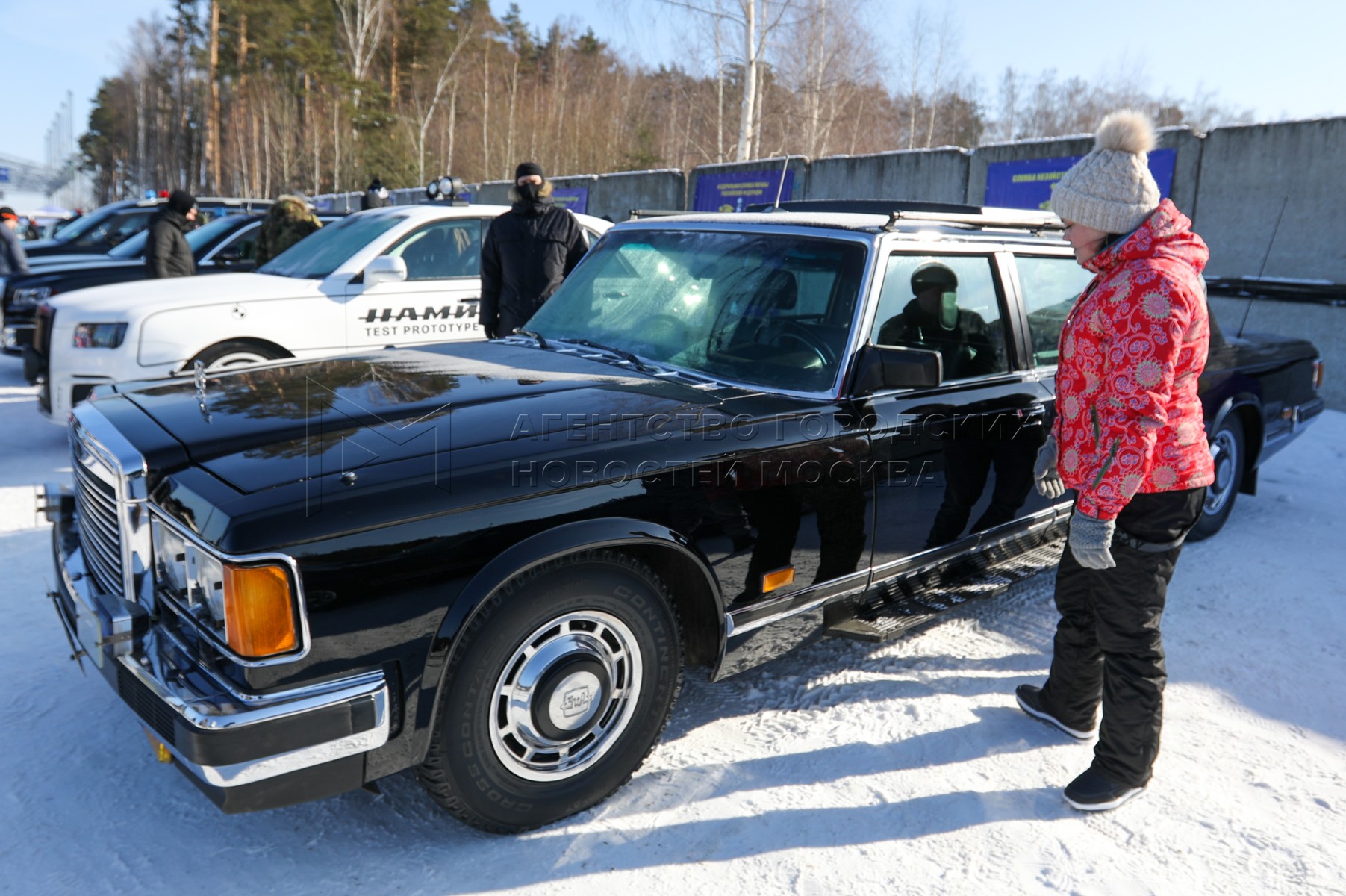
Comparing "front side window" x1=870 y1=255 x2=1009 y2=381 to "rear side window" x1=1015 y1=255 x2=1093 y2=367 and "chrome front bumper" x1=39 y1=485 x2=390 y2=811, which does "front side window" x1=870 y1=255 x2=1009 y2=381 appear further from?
"chrome front bumper" x1=39 y1=485 x2=390 y2=811

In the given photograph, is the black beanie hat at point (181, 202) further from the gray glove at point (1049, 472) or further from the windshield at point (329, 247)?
the gray glove at point (1049, 472)

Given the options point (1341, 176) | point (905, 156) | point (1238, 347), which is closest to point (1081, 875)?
point (1238, 347)

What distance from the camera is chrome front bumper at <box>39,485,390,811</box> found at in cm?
198

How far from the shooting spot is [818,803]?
2754 millimetres

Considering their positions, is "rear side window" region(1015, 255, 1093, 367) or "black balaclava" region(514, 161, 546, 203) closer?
"rear side window" region(1015, 255, 1093, 367)

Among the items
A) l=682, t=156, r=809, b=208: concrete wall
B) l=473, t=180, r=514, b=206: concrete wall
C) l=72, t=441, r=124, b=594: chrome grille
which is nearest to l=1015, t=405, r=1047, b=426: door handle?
l=72, t=441, r=124, b=594: chrome grille

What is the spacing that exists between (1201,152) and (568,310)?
8.48 m

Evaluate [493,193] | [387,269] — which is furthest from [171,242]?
[493,193]

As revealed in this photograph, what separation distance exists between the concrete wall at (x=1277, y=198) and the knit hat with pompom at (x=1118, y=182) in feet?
24.3

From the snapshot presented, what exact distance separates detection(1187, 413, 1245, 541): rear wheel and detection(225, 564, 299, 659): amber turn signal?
193 inches

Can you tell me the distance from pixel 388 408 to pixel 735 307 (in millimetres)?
1331

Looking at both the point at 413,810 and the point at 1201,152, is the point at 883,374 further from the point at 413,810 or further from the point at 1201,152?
the point at 1201,152

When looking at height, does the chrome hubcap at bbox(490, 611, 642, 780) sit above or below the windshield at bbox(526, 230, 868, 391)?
below

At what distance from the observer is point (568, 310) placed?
3902 mm
